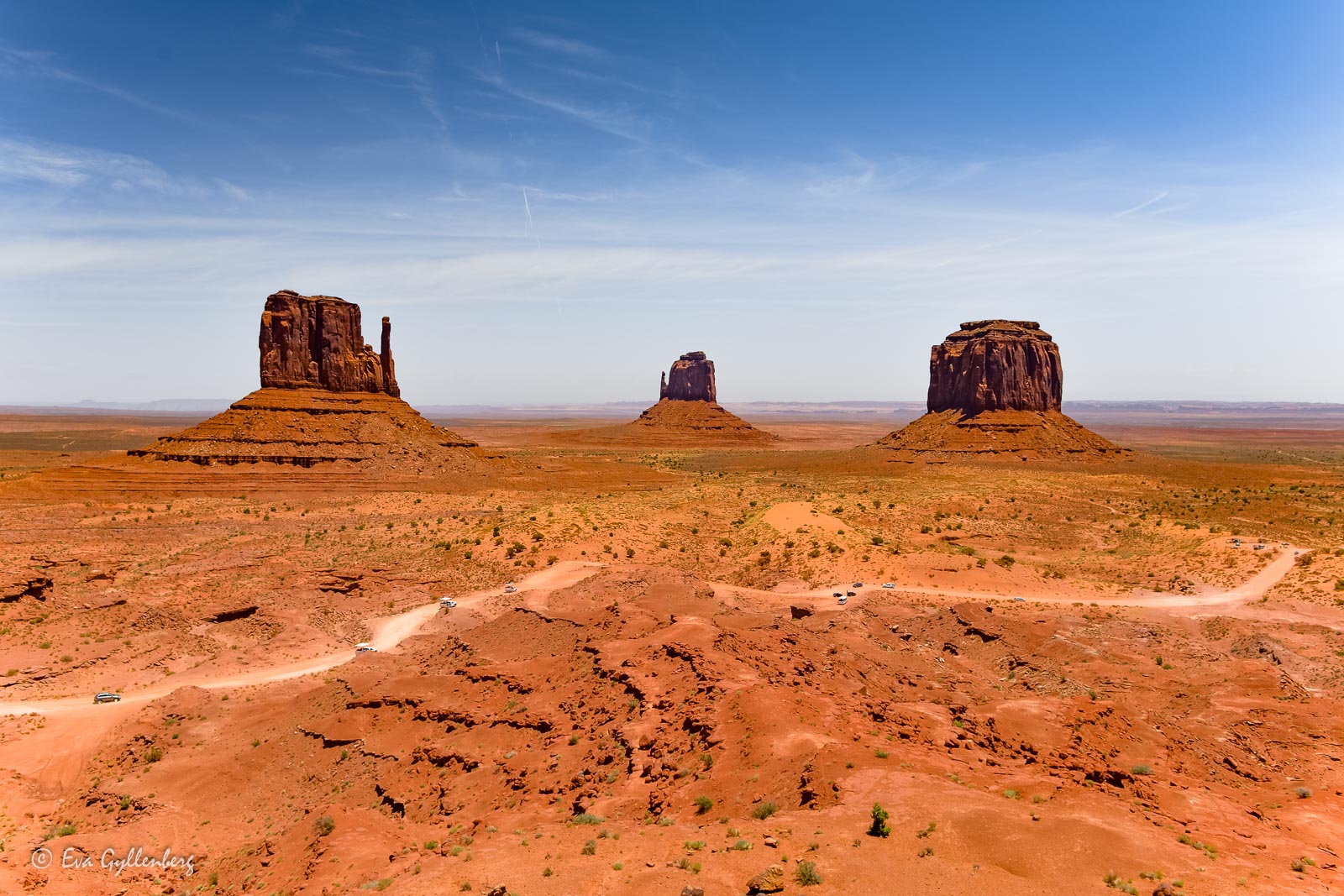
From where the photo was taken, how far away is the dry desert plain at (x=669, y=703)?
12.5m

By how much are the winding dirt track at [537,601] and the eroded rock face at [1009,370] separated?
7415 cm

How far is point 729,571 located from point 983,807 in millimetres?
27121

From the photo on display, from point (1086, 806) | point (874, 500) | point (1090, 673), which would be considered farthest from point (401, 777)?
point (874, 500)

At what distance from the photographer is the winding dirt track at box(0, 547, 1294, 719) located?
77.4 feet

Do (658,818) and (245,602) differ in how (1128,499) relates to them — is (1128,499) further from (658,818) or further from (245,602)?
(245,602)

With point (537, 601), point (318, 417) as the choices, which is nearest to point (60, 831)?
point (537, 601)

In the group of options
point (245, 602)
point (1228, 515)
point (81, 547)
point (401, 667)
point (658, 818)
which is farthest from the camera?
point (1228, 515)

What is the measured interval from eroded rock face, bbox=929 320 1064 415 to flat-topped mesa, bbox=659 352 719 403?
256ft

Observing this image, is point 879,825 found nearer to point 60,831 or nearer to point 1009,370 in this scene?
point 60,831

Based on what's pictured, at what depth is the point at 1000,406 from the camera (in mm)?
111812

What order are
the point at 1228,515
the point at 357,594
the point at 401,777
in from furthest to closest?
the point at 1228,515 < the point at 357,594 < the point at 401,777

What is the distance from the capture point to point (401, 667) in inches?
1029

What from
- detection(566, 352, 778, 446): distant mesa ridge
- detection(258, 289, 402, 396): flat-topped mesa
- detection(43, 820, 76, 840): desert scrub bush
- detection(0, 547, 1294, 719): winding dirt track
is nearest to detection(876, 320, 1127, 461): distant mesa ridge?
detection(566, 352, 778, 446): distant mesa ridge

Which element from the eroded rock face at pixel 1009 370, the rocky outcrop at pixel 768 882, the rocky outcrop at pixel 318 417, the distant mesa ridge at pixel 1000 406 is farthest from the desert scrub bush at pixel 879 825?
the eroded rock face at pixel 1009 370
